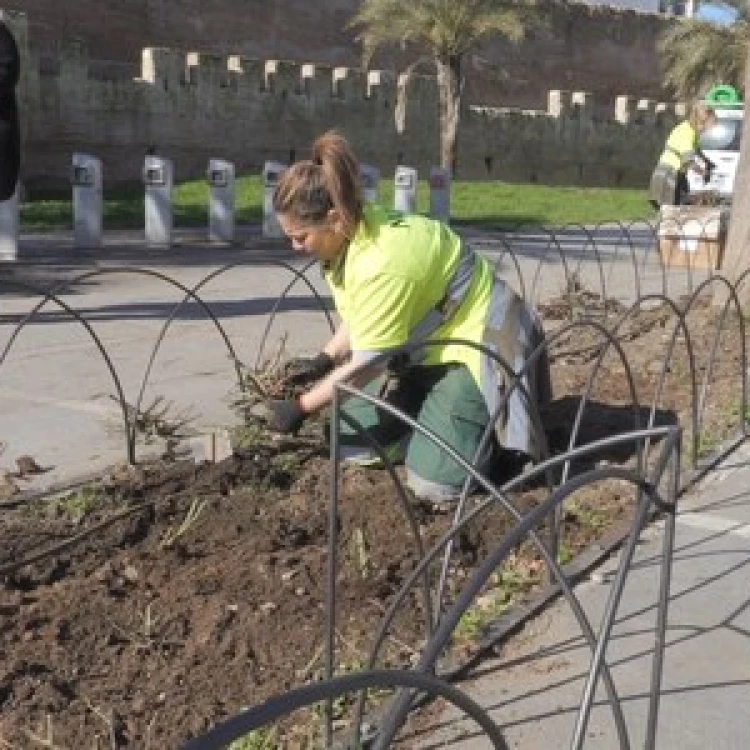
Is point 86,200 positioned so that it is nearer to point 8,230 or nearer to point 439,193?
point 8,230

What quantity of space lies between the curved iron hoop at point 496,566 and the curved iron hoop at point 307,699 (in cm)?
7

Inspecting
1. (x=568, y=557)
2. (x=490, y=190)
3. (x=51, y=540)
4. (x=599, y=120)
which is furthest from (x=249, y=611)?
(x=599, y=120)

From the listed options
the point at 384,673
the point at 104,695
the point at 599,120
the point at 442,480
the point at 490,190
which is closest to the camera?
the point at 384,673

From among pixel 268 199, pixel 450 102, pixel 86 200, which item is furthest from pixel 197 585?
pixel 450 102

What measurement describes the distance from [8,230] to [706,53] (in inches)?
1010

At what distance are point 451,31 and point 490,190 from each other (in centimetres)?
385

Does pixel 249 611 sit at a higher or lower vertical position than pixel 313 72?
lower

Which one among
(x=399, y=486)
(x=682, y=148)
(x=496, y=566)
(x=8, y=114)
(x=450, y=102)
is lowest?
(x=399, y=486)

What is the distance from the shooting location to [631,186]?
36.2 metres

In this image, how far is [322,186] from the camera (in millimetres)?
4312

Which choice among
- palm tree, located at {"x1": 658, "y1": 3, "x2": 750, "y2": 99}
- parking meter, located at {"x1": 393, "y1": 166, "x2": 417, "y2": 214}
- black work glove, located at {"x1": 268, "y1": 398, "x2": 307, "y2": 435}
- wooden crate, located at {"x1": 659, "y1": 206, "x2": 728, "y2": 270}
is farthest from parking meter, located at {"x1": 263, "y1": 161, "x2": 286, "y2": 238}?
palm tree, located at {"x1": 658, "y1": 3, "x2": 750, "y2": 99}

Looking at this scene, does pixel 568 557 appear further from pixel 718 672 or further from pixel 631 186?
pixel 631 186

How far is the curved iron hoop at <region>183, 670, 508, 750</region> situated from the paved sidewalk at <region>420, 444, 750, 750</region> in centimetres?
137

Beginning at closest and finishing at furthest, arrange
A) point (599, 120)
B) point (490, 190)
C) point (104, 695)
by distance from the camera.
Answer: point (104, 695)
point (490, 190)
point (599, 120)
